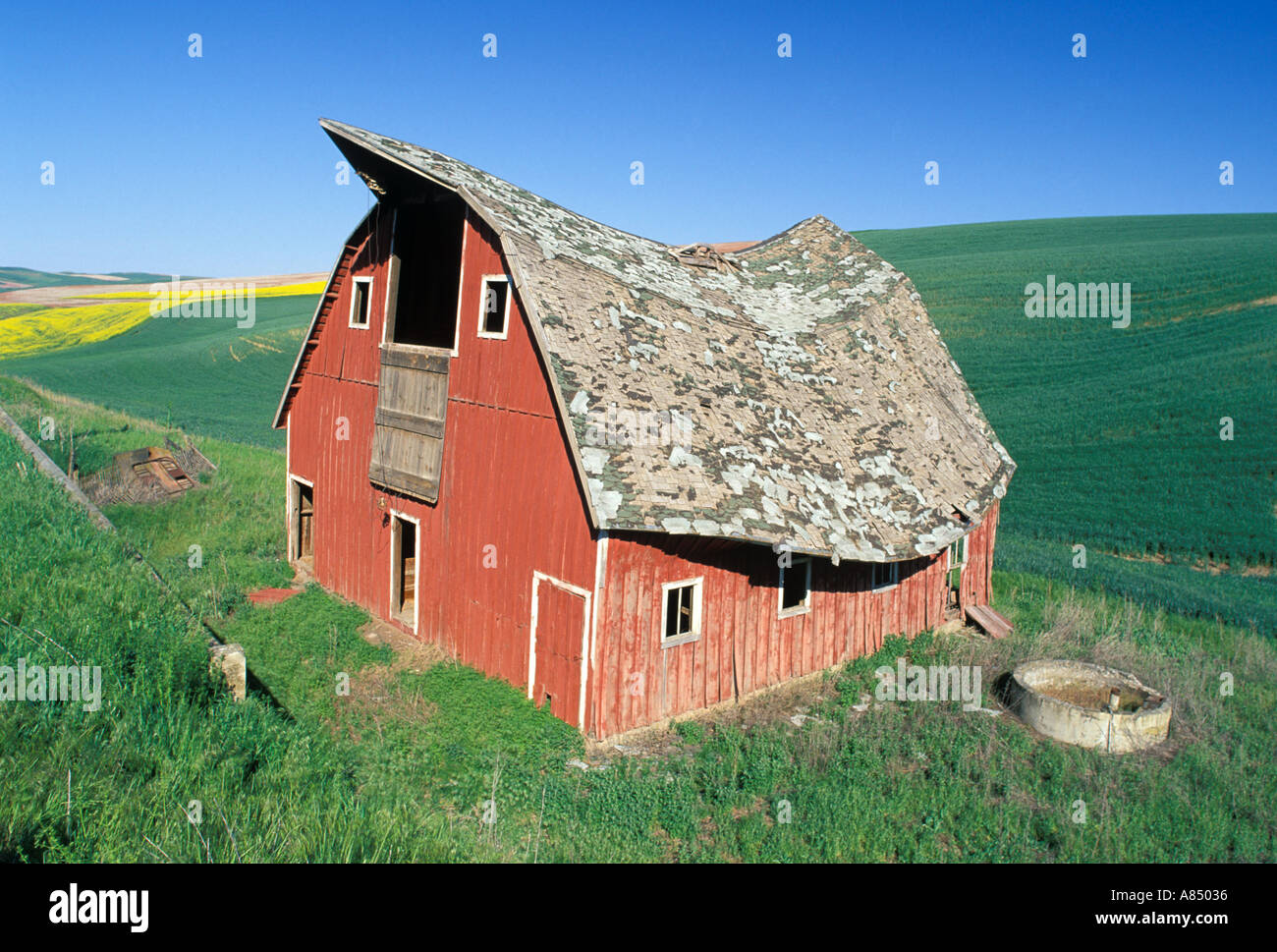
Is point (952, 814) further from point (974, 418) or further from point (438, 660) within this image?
point (974, 418)

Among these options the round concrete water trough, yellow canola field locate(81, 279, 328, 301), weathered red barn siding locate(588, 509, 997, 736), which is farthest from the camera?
yellow canola field locate(81, 279, 328, 301)

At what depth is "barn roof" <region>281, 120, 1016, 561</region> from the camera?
9750 mm

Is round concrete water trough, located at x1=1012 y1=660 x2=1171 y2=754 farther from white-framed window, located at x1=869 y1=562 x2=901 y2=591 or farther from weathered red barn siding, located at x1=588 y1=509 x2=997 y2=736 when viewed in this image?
weathered red barn siding, located at x1=588 y1=509 x2=997 y2=736

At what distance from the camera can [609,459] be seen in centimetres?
952

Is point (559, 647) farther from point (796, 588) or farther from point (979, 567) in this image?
point (979, 567)

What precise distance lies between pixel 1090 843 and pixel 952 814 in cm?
126

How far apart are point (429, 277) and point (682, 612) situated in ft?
29.0

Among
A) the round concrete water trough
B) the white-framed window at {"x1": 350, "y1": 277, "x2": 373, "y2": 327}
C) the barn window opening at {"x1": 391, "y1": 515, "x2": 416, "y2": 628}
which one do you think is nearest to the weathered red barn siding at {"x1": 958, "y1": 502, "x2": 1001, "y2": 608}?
the round concrete water trough

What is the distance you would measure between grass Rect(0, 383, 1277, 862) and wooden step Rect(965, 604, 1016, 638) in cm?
111

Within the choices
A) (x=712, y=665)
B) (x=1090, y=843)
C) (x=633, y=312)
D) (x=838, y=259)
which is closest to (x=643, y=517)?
(x=712, y=665)

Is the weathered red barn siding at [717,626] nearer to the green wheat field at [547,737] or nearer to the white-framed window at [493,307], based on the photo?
the green wheat field at [547,737]

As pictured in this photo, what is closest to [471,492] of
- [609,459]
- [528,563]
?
[528,563]

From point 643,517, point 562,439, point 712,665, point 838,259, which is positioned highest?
point 838,259
